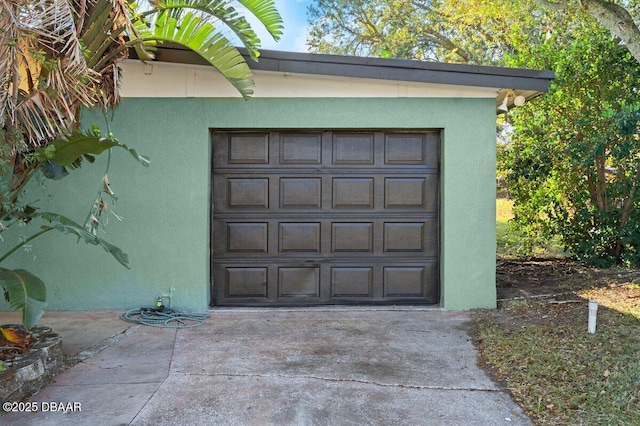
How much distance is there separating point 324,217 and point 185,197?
5.90 ft

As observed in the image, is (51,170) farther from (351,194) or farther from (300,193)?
(351,194)

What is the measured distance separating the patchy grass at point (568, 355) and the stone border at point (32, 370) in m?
3.69

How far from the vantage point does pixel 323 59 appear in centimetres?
629

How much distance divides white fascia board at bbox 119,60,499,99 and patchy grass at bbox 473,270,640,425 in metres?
2.80

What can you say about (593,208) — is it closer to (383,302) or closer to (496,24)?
(383,302)

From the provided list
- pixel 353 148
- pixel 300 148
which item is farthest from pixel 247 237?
pixel 353 148

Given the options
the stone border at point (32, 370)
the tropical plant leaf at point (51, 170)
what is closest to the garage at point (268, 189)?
the tropical plant leaf at point (51, 170)

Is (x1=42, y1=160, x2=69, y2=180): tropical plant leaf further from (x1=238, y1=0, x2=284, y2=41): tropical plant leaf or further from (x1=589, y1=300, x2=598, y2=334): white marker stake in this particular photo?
(x1=589, y1=300, x2=598, y2=334): white marker stake

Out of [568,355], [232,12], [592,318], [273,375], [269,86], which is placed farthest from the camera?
[269,86]

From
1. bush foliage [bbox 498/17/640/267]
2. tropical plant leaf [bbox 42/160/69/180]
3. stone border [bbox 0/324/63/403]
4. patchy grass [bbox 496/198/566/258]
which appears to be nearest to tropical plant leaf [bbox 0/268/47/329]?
stone border [bbox 0/324/63/403]

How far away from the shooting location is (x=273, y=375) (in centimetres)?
444

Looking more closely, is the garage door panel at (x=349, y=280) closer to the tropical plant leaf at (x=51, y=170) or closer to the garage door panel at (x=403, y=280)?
the garage door panel at (x=403, y=280)

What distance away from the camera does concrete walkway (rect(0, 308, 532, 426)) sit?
3678mm

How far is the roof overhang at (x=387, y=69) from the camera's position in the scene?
20.5 ft
